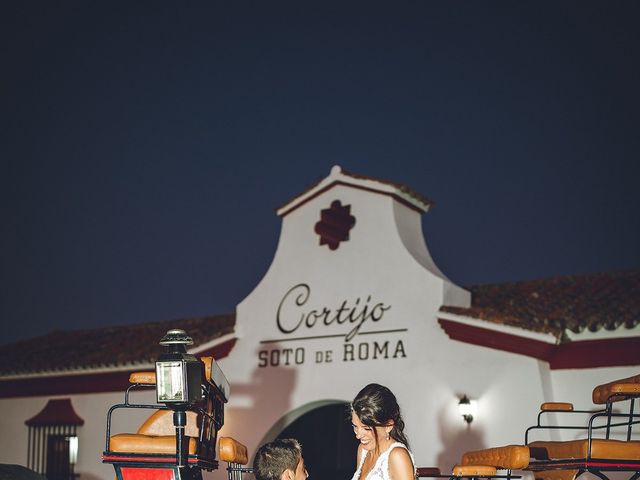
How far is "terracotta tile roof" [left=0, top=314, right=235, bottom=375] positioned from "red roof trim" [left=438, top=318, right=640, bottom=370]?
428cm

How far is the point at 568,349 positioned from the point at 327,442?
16.5ft

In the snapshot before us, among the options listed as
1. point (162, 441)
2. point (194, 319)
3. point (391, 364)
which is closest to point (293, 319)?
point (391, 364)

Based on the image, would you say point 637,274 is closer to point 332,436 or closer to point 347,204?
point 347,204

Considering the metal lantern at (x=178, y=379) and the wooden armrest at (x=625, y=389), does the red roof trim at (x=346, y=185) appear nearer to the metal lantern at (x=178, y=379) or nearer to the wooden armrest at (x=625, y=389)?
the wooden armrest at (x=625, y=389)

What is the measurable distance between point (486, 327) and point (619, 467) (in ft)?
14.9

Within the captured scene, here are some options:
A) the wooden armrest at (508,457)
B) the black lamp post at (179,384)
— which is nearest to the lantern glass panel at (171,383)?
the black lamp post at (179,384)

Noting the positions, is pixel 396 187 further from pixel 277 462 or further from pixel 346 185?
pixel 277 462

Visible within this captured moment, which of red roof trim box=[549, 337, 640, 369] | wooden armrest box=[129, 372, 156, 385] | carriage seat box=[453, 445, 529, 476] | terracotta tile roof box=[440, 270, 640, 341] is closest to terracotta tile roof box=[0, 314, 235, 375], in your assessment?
terracotta tile roof box=[440, 270, 640, 341]

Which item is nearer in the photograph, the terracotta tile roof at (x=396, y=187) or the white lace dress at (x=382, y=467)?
the white lace dress at (x=382, y=467)

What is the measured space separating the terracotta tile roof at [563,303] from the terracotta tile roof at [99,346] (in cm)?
421

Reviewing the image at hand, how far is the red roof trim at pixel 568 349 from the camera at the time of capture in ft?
33.7

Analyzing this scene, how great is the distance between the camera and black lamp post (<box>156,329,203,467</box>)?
5863mm

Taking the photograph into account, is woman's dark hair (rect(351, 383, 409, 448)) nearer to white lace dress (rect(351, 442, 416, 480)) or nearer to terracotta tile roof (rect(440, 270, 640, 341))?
white lace dress (rect(351, 442, 416, 480))

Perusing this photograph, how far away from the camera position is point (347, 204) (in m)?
12.7
